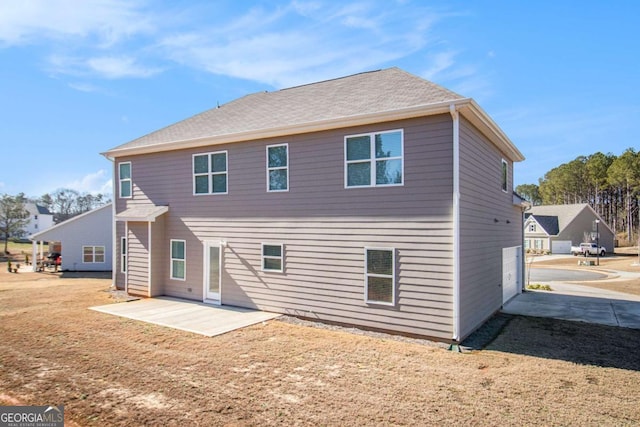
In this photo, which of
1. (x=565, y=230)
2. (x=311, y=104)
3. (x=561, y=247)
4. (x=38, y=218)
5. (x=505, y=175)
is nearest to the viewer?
(x=311, y=104)

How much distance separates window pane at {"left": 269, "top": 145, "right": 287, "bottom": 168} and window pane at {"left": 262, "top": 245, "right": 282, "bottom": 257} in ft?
7.39

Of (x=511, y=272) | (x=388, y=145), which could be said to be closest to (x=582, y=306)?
(x=511, y=272)

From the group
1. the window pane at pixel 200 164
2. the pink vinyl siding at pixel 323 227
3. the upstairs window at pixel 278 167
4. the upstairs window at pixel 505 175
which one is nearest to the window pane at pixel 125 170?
the pink vinyl siding at pixel 323 227

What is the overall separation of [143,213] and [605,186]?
196ft

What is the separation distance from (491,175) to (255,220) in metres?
6.95

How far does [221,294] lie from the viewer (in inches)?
424

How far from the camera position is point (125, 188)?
43.8 ft

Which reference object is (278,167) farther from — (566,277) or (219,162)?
(566,277)

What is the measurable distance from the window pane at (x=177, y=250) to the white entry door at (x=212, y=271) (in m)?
1.22

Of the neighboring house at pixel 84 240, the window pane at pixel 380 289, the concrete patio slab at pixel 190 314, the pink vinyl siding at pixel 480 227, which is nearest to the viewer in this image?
the pink vinyl siding at pixel 480 227

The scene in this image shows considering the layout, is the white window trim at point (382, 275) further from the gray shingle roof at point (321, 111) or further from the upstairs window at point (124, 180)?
the upstairs window at point (124, 180)

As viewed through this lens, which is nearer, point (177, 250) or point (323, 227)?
point (323, 227)

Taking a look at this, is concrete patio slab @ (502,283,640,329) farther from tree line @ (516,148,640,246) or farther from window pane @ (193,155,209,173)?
tree line @ (516,148,640,246)

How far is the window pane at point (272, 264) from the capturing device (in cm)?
969
